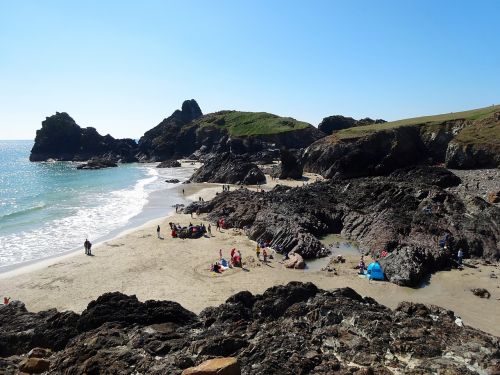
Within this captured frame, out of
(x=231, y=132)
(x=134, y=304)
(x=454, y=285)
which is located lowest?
(x=454, y=285)

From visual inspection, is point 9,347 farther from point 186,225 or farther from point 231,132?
point 231,132

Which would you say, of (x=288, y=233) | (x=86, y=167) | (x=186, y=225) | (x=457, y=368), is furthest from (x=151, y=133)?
(x=457, y=368)

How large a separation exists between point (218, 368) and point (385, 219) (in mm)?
25070

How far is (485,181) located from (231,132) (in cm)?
8486

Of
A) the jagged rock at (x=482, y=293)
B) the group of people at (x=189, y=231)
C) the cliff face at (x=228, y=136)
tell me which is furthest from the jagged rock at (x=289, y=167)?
the jagged rock at (x=482, y=293)

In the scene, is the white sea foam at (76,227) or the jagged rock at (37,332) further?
the white sea foam at (76,227)

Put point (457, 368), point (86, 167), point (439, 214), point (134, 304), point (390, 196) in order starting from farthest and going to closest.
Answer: point (86, 167), point (390, 196), point (439, 214), point (134, 304), point (457, 368)

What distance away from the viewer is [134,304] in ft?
54.7

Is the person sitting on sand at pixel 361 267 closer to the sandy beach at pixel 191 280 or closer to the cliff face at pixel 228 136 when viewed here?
the sandy beach at pixel 191 280

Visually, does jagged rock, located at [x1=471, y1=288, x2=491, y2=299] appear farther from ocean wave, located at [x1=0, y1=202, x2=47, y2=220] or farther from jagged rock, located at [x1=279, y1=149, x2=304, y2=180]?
ocean wave, located at [x1=0, y1=202, x2=47, y2=220]

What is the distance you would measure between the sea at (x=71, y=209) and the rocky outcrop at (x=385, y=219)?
10.3 meters

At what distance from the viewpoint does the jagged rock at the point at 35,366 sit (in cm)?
1309

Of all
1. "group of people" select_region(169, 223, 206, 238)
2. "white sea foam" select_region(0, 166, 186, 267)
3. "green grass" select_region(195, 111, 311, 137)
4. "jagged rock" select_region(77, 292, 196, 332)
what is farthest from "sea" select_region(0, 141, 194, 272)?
"green grass" select_region(195, 111, 311, 137)

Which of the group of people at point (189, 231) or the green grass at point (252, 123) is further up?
the green grass at point (252, 123)
